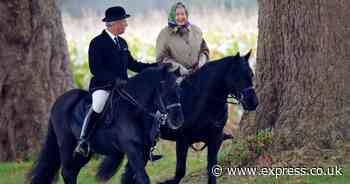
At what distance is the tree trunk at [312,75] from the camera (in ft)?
39.8

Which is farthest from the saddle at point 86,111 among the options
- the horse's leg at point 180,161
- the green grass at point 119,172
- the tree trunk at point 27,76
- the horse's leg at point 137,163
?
the tree trunk at point 27,76

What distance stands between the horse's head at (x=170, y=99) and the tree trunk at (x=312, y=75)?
2434 millimetres

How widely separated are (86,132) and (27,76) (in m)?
6.65

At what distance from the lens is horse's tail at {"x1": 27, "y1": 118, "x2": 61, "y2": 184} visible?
12125 mm

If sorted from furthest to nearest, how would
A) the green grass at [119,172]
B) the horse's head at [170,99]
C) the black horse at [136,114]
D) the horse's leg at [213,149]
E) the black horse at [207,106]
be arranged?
the green grass at [119,172], the horse's leg at [213,149], the black horse at [207,106], the black horse at [136,114], the horse's head at [170,99]

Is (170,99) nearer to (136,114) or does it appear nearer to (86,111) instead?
(136,114)

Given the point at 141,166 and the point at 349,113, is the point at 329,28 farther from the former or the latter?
the point at 141,166

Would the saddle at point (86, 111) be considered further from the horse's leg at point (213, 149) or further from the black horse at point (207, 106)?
the horse's leg at point (213, 149)

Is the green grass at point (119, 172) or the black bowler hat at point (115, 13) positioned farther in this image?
the green grass at point (119, 172)

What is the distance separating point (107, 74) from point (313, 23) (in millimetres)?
2981

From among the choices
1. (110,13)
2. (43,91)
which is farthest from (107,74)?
(43,91)

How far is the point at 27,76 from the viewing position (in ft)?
57.0

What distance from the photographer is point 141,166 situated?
1034 centimetres

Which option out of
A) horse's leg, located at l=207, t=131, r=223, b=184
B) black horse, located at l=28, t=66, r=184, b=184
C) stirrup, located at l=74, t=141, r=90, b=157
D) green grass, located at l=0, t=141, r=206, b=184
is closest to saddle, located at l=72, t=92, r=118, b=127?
black horse, located at l=28, t=66, r=184, b=184
